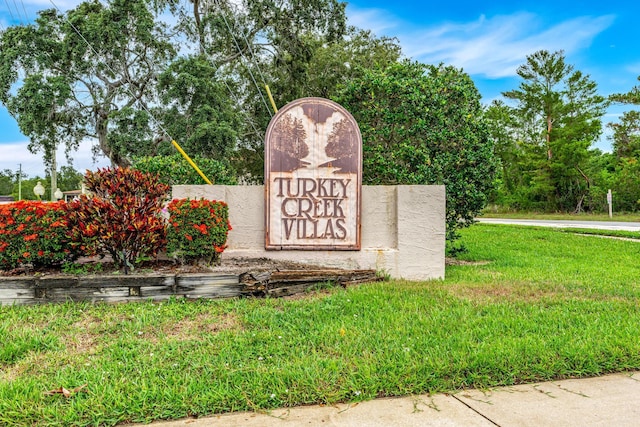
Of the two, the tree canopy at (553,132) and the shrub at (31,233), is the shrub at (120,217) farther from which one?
the tree canopy at (553,132)

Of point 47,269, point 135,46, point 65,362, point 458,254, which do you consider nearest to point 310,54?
point 135,46

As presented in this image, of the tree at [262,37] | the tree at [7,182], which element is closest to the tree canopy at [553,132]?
the tree at [262,37]

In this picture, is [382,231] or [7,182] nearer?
[382,231]

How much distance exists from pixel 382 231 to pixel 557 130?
31.0 meters

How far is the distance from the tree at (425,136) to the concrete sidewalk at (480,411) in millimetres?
4684

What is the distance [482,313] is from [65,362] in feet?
12.0

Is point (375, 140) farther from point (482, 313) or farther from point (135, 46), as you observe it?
point (135, 46)

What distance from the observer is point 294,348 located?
3.44 m

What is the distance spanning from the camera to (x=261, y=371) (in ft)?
9.91

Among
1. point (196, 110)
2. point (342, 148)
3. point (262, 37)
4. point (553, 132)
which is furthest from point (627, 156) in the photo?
point (342, 148)

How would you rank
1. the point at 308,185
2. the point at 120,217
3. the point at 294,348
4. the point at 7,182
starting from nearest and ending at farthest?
the point at 294,348
the point at 120,217
the point at 308,185
the point at 7,182

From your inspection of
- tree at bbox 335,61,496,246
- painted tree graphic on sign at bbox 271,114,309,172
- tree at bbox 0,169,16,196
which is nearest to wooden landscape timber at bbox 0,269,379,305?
painted tree graphic on sign at bbox 271,114,309,172

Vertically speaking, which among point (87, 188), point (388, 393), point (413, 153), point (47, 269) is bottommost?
point (388, 393)

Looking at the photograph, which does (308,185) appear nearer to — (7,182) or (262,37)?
(262,37)
